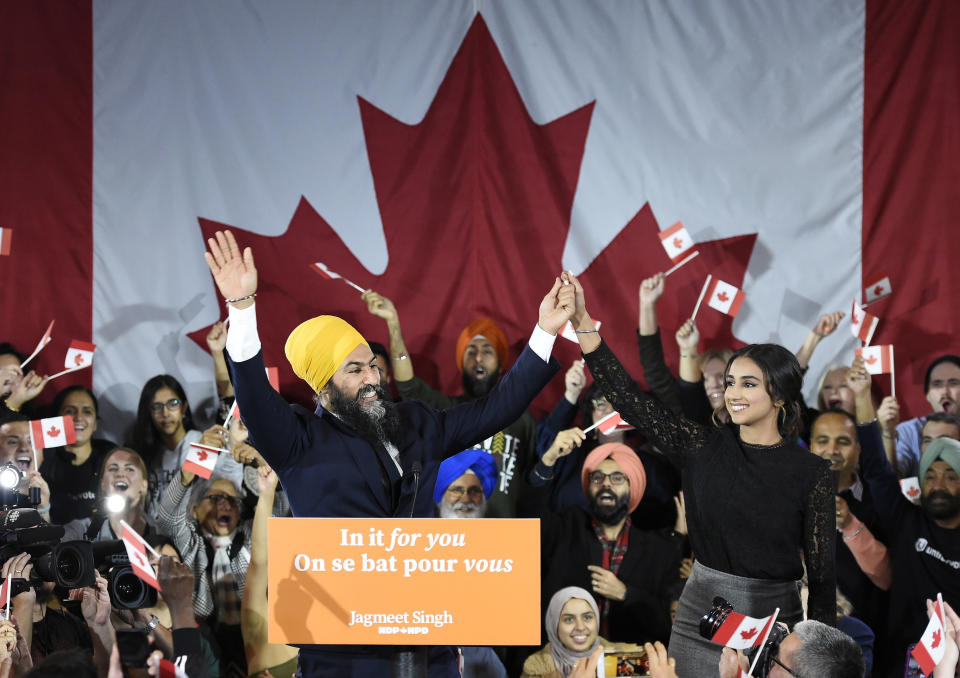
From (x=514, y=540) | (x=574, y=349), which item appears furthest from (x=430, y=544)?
(x=574, y=349)

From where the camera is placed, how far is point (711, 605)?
299cm

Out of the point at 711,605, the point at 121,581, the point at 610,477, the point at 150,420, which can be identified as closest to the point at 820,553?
the point at 711,605

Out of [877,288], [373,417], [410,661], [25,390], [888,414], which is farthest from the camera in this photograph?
[877,288]

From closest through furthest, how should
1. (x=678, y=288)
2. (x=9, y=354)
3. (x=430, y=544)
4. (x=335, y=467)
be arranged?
(x=430, y=544) → (x=335, y=467) → (x=9, y=354) → (x=678, y=288)

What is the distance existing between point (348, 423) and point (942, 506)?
302cm

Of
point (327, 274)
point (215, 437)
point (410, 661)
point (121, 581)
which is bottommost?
point (410, 661)

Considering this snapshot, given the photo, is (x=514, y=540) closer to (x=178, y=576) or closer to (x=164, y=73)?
(x=178, y=576)

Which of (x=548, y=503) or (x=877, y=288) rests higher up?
(x=877, y=288)

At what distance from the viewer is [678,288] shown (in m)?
5.87

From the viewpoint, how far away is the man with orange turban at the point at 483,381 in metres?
5.21

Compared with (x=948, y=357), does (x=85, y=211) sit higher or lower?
higher

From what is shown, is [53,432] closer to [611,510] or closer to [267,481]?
[267,481]

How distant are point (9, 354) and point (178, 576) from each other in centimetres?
226

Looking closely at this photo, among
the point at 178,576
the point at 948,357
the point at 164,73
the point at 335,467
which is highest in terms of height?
the point at 164,73
